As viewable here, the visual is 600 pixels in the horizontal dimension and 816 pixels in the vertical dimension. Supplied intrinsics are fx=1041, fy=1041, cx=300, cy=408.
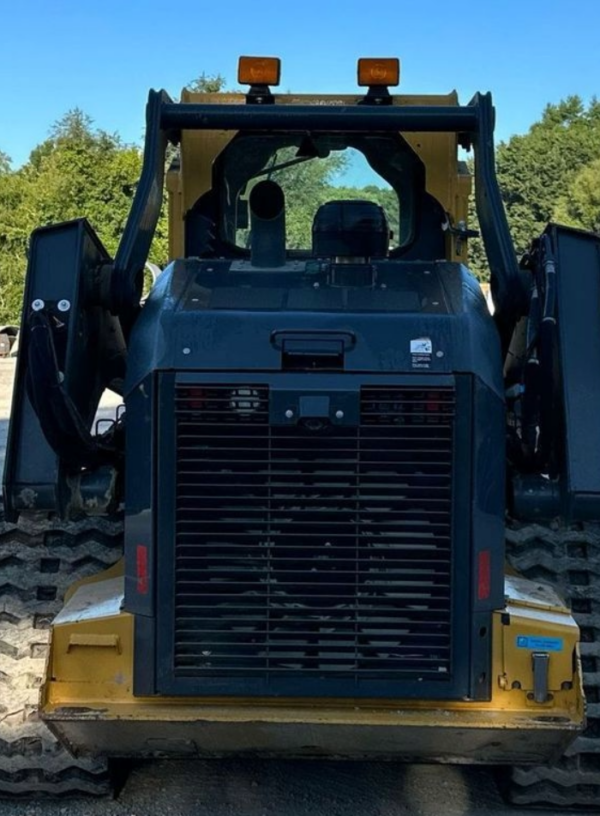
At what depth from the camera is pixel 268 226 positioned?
3994 millimetres

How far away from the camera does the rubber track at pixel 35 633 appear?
361cm

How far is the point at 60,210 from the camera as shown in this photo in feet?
88.6

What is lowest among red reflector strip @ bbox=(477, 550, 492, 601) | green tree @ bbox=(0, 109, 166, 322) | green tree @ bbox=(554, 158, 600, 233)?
red reflector strip @ bbox=(477, 550, 492, 601)

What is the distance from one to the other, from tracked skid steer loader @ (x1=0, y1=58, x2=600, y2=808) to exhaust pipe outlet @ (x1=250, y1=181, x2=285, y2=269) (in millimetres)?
328

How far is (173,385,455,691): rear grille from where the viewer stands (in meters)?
3.16

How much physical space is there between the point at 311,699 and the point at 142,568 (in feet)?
2.20

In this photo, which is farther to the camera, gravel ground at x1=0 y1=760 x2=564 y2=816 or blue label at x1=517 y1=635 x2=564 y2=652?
gravel ground at x1=0 y1=760 x2=564 y2=816

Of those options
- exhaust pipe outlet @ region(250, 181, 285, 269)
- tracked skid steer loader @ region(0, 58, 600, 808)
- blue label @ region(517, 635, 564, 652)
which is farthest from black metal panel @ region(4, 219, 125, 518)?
blue label @ region(517, 635, 564, 652)

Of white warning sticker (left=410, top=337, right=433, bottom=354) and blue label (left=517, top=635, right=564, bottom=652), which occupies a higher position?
white warning sticker (left=410, top=337, right=433, bottom=354)

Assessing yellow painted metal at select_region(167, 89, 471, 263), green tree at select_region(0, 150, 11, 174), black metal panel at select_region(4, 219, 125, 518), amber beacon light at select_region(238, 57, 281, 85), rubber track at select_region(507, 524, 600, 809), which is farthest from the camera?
green tree at select_region(0, 150, 11, 174)

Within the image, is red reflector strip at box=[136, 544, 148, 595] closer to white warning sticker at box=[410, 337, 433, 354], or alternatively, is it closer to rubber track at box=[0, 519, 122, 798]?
rubber track at box=[0, 519, 122, 798]

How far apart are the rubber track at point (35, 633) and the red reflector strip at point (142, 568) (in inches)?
21.7

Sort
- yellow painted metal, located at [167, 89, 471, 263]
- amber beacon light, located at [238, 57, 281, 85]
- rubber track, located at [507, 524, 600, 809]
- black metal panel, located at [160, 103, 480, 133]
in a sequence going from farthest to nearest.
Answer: yellow painted metal, located at [167, 89, 471, 263]
amber beacon light, located at [238, 57, 281, 85]
black metal panel, located at [160, 103, 480, 133]
rubber track, located at [507, 524, 600, 809]

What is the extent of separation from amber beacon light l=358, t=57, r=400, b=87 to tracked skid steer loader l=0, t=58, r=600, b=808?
3.05ft
